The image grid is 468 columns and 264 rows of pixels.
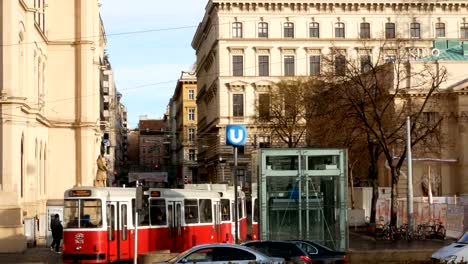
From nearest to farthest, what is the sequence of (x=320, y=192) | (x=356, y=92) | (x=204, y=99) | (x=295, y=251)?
(x=295, y=251) < (x=320, y=192) < (x=356, y=92) < (x=204, y=99)

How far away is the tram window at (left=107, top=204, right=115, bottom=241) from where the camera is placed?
30500 mm

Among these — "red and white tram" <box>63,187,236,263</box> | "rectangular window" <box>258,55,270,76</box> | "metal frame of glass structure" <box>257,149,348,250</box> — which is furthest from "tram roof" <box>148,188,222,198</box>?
"rectangular window" <box>258,55,270,76</box>

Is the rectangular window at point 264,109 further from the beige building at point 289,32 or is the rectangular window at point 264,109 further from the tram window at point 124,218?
the tram window at point 124,218

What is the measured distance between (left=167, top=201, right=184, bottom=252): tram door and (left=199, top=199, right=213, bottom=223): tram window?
79.9 inches

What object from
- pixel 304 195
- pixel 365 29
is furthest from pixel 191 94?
pixel 304 195

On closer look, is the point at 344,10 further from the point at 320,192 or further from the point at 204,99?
the point at 320,192

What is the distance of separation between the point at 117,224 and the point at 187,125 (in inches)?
4896

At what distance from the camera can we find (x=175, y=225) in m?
34.7

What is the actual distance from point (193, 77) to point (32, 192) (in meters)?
109

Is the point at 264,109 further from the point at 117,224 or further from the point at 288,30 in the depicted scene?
the point at 117,224

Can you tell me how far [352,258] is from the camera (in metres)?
27.3

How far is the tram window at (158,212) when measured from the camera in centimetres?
3338

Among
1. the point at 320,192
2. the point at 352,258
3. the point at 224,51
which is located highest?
the point at 224,51

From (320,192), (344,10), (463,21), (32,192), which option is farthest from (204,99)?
(320,192)
